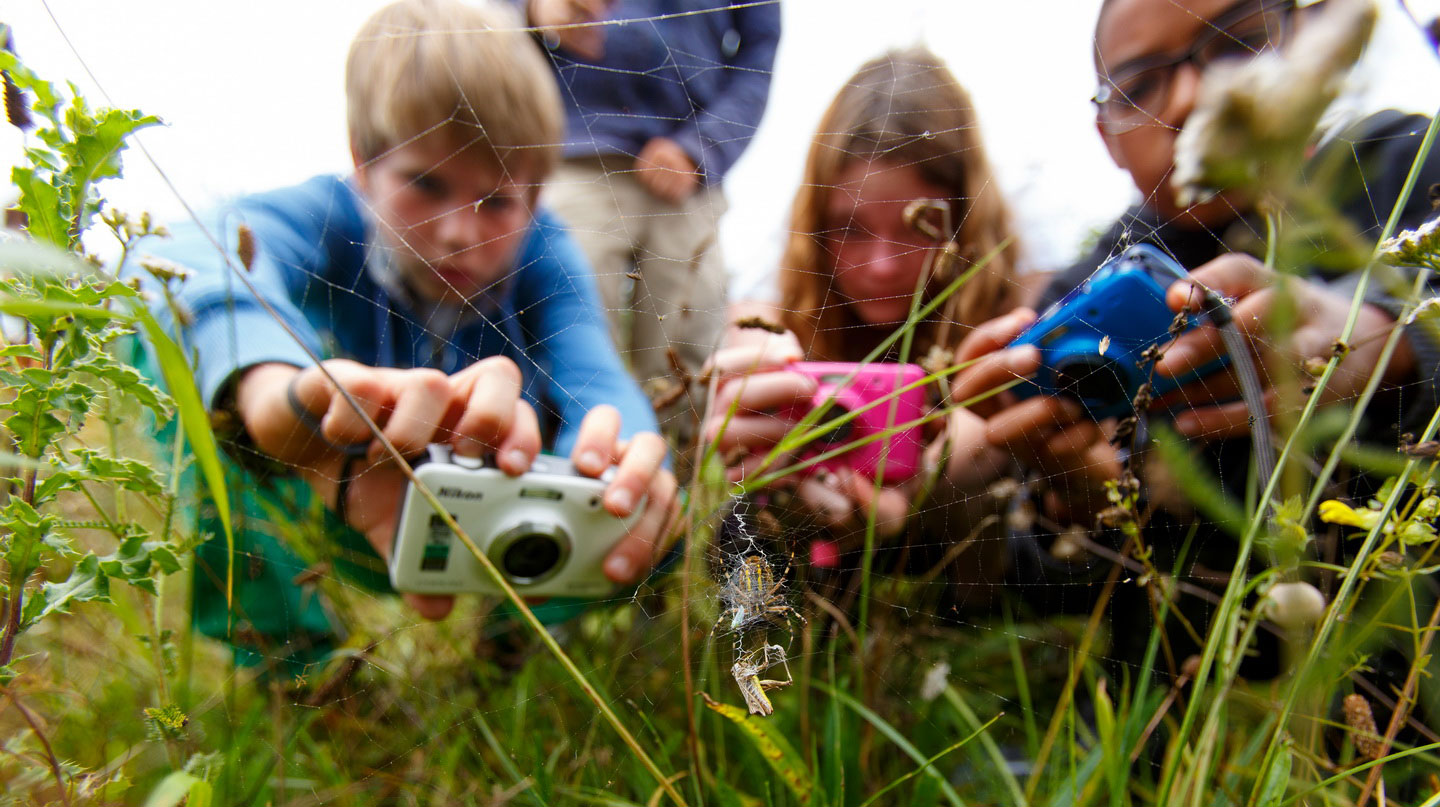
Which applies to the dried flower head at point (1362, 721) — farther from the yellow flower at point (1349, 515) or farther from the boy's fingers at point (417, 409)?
the boy's fingers at point (417, 409)

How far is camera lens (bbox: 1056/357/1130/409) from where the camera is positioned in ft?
2.12

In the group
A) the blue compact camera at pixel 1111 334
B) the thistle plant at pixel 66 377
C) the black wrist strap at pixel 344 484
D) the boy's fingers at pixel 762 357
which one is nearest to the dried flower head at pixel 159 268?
the thistle plant at pixel 66 377

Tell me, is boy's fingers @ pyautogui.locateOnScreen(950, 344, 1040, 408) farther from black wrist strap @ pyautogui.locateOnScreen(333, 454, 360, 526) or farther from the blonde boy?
black wrist strap @ pyautogui.locateOnScreen(333, 454, 360, 526)

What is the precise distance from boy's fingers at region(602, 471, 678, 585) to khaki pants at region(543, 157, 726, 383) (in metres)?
0.24

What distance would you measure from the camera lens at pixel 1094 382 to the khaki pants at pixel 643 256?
42cm

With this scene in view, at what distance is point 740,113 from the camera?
926mm

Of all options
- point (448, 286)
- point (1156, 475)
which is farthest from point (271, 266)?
point (1156, 475)

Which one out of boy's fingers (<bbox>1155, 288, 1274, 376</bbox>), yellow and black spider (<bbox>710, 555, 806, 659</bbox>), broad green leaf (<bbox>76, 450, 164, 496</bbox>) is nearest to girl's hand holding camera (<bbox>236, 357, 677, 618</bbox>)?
yellow and black spider (<bbox>710, 555, 806, 659</bbox>)

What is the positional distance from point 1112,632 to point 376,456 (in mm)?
954

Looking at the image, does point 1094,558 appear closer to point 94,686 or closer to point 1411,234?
point 1411,234

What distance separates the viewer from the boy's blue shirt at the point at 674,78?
0.97m

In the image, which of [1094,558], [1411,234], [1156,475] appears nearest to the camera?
[1411,234]

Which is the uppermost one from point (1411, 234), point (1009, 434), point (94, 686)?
point (1411, 234)

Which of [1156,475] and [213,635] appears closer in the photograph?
[1156,475]
